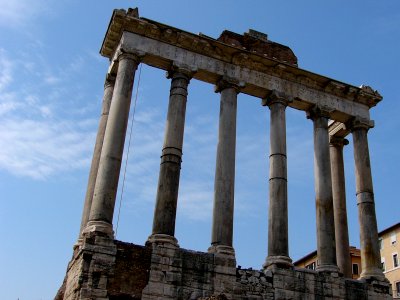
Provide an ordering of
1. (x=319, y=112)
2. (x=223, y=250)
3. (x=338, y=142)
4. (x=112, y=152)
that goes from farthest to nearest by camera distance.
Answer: (x=338, y=142) → (x=319, y=112) → (x=223, y=250) → (x=112, y=152)

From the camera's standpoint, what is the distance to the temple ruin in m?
13.8

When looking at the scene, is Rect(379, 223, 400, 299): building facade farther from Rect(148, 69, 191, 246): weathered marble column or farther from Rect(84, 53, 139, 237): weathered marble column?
Rect(84, 53, 139, 237): weathered marble column

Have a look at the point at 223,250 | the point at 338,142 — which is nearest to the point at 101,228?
the point at 223,250

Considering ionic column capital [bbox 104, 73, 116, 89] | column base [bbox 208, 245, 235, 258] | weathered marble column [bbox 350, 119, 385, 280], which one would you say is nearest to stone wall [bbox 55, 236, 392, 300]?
column base [bbox 208, 245, 235, 258]

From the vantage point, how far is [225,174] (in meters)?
16.0

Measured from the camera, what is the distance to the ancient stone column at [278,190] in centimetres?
1587

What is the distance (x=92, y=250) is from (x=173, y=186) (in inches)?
118

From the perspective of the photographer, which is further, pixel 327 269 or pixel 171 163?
pixel 327 269

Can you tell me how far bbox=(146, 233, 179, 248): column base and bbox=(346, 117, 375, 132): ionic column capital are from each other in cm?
850

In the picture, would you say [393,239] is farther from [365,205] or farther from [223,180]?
[223,180]

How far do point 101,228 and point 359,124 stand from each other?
10330mm

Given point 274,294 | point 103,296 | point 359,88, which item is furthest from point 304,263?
point 103,296

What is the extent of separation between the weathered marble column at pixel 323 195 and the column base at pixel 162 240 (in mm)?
4819

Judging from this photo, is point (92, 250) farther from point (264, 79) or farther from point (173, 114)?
point (264, 79)
